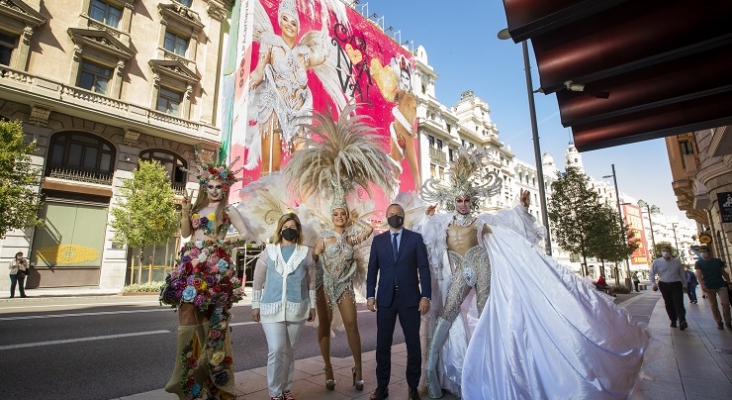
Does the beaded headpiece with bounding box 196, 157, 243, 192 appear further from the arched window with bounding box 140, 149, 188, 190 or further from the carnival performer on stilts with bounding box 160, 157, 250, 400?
the arched window with bounding box 140, 149, 188, 190

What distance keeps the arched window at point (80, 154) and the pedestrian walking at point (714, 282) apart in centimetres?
2552

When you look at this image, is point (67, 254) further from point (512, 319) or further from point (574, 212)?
point (574, 212)

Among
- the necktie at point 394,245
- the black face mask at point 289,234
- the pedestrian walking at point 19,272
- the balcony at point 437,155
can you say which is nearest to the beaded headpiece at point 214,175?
the black face mask at point 289,234

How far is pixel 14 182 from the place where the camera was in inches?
587

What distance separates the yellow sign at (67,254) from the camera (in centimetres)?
1773

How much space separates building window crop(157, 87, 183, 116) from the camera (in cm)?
2258

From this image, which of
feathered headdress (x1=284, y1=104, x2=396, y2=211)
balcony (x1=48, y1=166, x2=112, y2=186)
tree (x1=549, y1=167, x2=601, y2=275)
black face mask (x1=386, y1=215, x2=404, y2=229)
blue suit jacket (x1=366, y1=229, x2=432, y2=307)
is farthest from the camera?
tree (x1=549, y1=167, x2=601, y2=275)

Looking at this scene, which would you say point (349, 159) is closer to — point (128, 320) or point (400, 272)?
point (400, 272)

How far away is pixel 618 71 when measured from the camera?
14.1 feet

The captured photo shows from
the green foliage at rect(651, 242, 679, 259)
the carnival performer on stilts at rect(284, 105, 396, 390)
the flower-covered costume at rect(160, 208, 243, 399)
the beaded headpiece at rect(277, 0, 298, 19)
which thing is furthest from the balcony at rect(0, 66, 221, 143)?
the green foliage at rect(651, 242, 679, 259)

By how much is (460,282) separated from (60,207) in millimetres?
21599

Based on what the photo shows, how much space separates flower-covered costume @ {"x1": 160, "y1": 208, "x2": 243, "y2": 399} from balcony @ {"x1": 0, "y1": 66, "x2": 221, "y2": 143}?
19.9 meters

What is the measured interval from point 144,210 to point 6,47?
32.9ft

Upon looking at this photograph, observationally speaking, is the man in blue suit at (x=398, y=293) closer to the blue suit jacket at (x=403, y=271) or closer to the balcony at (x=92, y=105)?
Answer: the blue suit jacket at (x=403, y=271)
